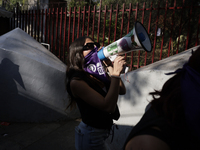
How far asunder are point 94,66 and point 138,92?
4.09ft

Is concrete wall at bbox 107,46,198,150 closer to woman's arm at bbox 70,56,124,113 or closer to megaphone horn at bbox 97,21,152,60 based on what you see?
megaphone horn at bbox 97,21,152,60

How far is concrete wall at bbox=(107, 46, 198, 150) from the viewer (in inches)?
98.5

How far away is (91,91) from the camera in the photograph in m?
1.45

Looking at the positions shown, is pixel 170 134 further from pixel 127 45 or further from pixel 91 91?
pixel 127 45

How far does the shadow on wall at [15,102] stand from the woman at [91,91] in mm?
2567

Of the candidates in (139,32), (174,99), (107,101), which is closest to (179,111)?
(174,99)

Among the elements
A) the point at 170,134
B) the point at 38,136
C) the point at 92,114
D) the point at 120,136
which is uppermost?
the point at 170,134

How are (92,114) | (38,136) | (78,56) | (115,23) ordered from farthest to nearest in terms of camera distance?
(115,23) → (38,136) → (78,56) → (92,114)

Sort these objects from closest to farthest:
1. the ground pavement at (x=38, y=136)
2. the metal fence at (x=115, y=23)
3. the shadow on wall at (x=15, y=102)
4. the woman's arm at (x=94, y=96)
→ the woman's arm at (x=94, y=96) → the ground pavement at (x=38, y=136) → the shadow on wall at (x=15, y=102) → the metal fence at (x=115, y=23)

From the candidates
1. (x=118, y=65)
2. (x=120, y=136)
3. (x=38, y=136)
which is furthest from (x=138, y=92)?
(x=38, y=136)

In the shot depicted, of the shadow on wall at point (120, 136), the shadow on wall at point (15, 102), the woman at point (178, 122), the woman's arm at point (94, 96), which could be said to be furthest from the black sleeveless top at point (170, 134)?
the shadow on wall at point (15, 102)

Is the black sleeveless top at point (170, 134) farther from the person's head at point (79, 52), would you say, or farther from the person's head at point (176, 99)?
the person's head at point (79, 52)

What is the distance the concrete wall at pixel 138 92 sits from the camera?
8.21ft

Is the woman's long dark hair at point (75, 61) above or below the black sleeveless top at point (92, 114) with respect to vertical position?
above
